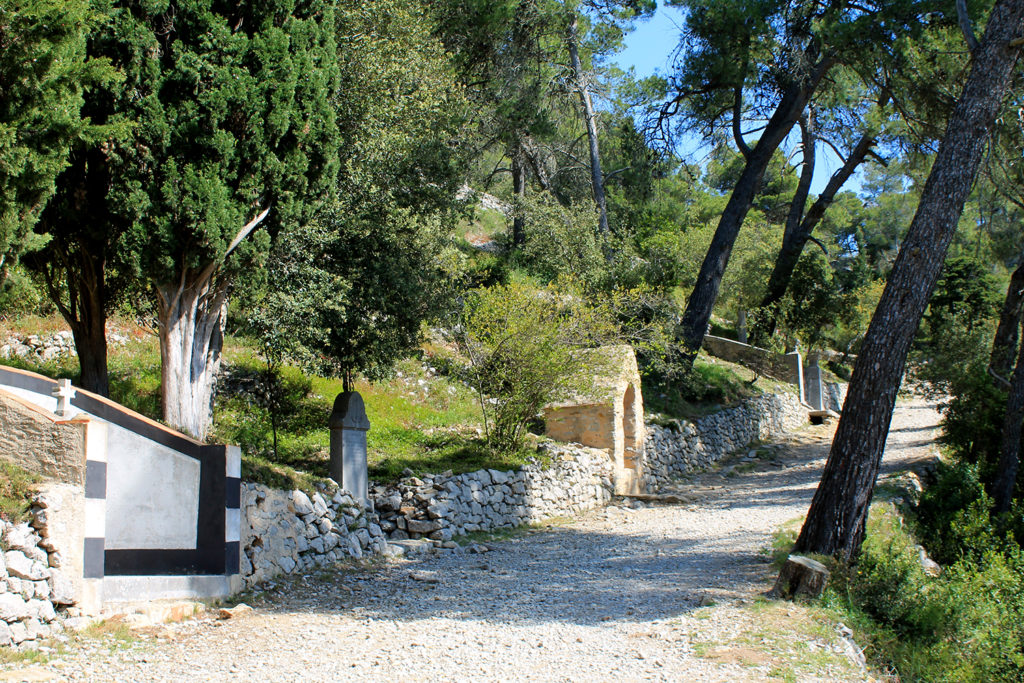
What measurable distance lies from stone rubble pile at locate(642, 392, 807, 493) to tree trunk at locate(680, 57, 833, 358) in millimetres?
1932

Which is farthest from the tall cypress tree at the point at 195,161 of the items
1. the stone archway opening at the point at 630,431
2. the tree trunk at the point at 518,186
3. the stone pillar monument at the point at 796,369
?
the stone pillar monument at the point at 796,369

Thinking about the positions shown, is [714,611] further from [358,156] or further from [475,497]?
[358,156]

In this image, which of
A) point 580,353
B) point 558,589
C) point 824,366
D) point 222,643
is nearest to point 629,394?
point 580,353

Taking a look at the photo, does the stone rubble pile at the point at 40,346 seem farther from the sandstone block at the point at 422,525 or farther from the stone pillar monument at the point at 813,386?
the stone pillar monument at the point at 813,386

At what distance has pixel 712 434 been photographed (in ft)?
67.5

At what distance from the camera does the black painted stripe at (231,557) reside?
712 centimetres

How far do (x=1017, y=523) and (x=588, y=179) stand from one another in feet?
54.8

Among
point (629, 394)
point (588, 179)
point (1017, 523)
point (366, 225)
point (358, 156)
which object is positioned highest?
point (588, 179)

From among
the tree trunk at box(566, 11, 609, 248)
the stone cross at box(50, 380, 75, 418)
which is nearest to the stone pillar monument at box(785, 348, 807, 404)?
the tree trunk at box(566, 11, 609, 248)

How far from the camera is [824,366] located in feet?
115

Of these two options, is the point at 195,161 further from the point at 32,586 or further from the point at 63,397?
the point at 32,586

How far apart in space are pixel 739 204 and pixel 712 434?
238 inches

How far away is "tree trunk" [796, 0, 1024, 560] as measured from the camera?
8172mm

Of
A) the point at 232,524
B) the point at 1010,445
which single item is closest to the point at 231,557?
the point at 232,524
